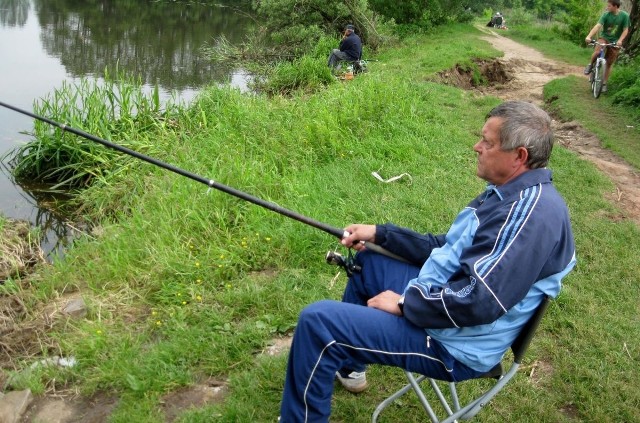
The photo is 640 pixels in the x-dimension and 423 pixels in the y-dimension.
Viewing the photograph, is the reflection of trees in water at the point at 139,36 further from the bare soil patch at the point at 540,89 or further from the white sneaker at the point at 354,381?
the white sneaker at the point at 354,381

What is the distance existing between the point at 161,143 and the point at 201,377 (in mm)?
5112

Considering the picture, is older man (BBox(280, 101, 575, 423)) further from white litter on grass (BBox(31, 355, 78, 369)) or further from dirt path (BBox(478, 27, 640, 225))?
dirt path (BBox(478, 27, 640, 225))

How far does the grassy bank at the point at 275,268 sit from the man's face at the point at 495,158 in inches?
50.3

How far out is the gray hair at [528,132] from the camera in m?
2.29

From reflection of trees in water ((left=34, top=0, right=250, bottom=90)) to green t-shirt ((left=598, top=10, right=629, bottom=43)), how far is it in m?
8.47

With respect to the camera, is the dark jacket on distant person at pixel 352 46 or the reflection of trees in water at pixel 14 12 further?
the reflection of trees in water at pixel 14 12

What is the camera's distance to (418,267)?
2758 mm

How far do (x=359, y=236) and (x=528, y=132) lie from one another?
0.86m

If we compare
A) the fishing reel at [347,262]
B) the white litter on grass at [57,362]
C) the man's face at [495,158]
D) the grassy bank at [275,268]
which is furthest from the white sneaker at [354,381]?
the white litter on grass at [57,362]

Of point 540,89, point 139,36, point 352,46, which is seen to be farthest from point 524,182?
point 139,36

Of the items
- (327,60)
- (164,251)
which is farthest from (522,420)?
(327,60)

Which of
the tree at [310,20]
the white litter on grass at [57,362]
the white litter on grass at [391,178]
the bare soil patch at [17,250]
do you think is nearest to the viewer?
the white litter on grass at [57,362]

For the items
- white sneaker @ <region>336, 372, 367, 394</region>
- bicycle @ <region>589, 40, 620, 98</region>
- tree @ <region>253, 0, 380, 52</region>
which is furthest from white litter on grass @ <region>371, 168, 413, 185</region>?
tree @ <region>253, 0, 380, 52</region>

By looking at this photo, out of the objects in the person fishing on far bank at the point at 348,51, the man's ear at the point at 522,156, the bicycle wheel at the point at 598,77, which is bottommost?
the person fishing on far bank at the point at 348,51
